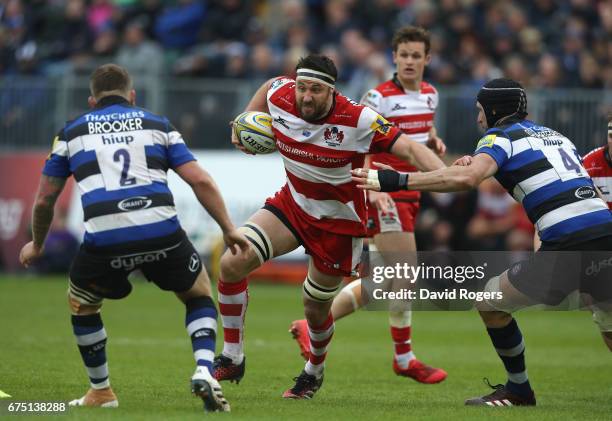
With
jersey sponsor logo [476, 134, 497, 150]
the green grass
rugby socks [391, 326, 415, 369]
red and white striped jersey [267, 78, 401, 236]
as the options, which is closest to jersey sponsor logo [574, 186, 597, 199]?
jersey sponsor logo [476, 134, 497, 150]

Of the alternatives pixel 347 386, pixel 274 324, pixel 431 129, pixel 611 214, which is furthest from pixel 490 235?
pixel 611 214

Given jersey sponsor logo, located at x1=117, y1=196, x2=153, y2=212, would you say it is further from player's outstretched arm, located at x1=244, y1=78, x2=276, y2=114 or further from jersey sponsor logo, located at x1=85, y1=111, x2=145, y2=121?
player's outstretched arm, located at x1=244, y1=78, x2=276, y2=114

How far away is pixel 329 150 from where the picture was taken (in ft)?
29.8

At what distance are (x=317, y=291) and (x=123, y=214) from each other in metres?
2.06

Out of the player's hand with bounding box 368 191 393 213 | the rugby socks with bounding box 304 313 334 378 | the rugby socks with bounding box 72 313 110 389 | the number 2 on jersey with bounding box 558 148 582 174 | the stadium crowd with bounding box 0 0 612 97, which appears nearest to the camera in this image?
the rugby socks with bounding box 72 313 110 389

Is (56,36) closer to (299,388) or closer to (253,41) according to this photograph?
(253,41)

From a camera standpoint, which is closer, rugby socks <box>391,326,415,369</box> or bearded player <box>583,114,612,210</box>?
bearded player <box>583,114,612,210</box>

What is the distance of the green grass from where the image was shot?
8.48 metres

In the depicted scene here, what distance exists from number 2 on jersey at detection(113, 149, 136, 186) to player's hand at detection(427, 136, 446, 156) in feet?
12.9

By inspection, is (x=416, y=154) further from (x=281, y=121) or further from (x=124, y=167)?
(x=124, y=167)

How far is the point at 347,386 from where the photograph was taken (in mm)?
10117

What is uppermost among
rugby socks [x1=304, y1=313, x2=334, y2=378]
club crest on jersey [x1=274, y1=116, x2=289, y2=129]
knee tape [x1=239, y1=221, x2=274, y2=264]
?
club crest on jersey [x1=274, y1=116, x2=289, y2=129]

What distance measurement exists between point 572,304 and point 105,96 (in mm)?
3751

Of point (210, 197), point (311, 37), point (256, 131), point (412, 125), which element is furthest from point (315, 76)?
point (311, 37)
